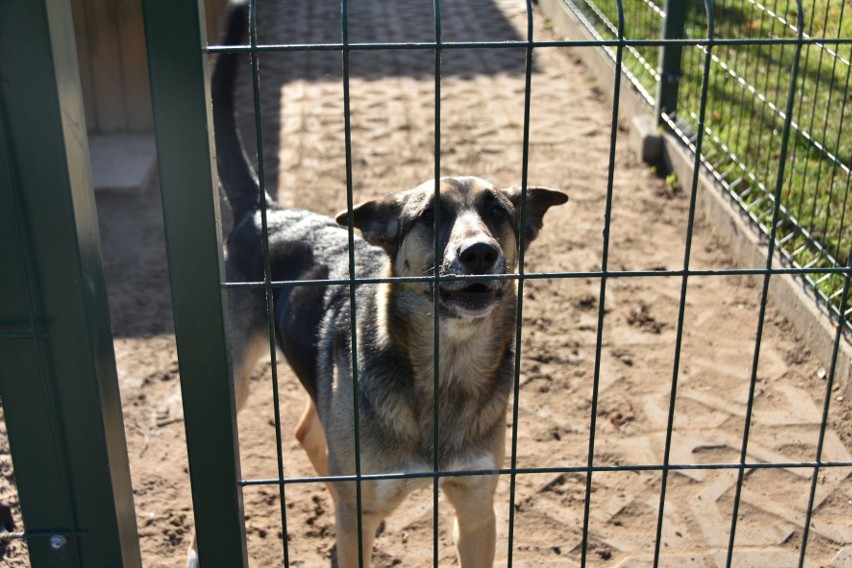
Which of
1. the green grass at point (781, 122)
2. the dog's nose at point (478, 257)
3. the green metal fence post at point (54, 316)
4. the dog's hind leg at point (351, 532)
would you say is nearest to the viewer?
the green metal fence post at point (54, 316)

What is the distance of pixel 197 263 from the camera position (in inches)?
91.4

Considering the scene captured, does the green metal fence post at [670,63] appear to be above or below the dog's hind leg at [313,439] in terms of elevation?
above

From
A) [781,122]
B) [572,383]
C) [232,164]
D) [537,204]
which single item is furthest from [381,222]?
[781,122]

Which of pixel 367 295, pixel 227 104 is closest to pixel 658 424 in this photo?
pixel 367 295

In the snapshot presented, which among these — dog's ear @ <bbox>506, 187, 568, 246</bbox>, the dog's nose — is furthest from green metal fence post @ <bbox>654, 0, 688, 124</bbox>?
the dog's nose

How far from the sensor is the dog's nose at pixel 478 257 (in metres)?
3.05

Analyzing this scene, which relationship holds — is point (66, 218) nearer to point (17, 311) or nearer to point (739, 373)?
point (17, 311)

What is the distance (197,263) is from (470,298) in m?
1.09

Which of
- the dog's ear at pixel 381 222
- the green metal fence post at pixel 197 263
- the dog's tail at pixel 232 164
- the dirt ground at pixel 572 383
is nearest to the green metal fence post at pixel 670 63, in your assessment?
the dirt ground at pixel 572 383

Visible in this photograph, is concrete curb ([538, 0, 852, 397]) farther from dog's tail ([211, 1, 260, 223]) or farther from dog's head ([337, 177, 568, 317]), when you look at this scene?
dog's tail ([211, 1, 260, 223])

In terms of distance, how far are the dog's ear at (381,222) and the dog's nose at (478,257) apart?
608mm

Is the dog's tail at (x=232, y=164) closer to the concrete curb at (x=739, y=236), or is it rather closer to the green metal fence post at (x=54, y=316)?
the green metal fence post at (x=54, y=316)

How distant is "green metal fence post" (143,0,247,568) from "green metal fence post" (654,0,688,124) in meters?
6.07

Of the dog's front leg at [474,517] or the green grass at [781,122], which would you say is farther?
the green grass at [781,122]
